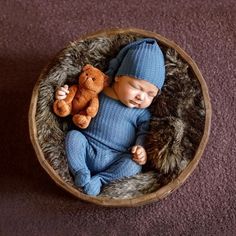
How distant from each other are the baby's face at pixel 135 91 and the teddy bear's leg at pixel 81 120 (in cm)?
10

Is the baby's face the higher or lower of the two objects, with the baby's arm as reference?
higher

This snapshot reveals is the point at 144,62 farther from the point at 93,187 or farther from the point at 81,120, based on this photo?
the point at 93,187

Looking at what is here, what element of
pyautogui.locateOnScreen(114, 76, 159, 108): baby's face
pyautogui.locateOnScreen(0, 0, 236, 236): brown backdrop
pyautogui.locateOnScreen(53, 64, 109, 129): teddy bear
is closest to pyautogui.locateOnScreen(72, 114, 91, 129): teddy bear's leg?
pyautogui.locateOnScreen(53, 64, 109, 129): teddy bear

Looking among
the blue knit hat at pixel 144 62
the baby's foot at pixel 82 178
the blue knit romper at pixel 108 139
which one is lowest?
the baby's foot at pixel 82 178

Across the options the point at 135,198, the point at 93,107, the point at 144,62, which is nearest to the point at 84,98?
the point at 93,107

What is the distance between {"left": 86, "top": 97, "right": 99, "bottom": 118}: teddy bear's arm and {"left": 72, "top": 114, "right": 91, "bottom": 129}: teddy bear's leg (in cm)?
1

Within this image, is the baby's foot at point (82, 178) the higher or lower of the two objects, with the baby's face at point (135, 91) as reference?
lower

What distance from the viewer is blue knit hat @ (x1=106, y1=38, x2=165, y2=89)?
1.14 m

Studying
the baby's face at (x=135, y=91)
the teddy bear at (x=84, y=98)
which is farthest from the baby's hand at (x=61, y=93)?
the baby's face at (x=135, y=91)

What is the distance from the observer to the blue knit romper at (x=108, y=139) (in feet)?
3.87

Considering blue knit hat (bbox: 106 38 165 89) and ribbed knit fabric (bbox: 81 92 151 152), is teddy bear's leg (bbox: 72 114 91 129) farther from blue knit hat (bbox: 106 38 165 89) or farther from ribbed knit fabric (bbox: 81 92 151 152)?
blue knit hat (bbox: 106 38 165 89)

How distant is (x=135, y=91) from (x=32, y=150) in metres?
0.36

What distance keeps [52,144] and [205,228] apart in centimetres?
47

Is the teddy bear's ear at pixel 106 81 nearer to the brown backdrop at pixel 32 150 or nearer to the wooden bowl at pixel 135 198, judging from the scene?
the wooden bowl at pixel 135 198
